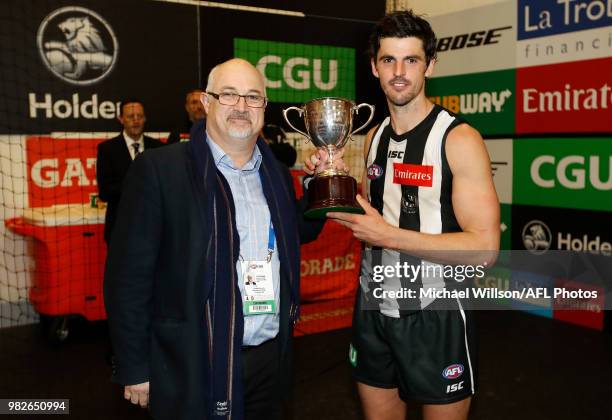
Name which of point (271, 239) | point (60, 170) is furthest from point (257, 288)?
point (60, 170)

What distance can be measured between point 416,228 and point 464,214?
185 millimetres

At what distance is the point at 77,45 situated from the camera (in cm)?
525

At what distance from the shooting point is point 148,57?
558 cm

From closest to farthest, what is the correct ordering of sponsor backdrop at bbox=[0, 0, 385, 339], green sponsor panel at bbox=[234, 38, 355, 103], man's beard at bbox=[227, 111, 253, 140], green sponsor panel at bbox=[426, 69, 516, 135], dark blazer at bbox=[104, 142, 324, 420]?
dark blazer at bbox=[104, 142, 324, 420]
man's beard at bbox=[227, 111, 253, 140]
sponsor backdrop at bbox=[0, 0, 385, 339]
green sponsor panel at bbox=[426, 69, 516, 135]
green sponsor panel at bbox=[234, 38, 355, 103]

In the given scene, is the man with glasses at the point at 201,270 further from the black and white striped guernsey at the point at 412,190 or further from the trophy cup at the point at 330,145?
the black and white striped guernsey at the point at 412,190

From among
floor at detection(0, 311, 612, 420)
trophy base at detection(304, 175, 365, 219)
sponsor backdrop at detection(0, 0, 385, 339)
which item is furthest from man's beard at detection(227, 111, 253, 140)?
sponsor backdrop at detection(0, 0, 385, 339)

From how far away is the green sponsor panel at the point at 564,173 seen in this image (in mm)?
4871

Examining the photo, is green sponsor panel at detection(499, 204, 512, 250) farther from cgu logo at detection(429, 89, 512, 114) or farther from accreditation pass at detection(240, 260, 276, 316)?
accreditation pass at detection(240, 260, 276, 316)

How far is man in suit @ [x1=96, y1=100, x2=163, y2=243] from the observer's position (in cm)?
430

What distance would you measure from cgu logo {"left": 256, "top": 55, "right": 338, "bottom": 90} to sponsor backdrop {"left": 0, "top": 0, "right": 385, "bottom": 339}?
0.30m

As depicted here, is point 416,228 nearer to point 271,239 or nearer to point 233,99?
point 271,239

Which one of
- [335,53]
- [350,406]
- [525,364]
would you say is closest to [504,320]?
[525,364]

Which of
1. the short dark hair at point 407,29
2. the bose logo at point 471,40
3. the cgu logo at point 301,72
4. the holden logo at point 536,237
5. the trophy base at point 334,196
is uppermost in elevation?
the bose logo at point 471,40

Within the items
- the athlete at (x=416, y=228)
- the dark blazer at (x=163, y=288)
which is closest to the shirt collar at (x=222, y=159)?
the dark blazer at (x=163, y=288)
